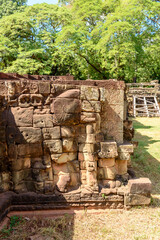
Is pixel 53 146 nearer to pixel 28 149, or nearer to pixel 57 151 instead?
pixel 57 151

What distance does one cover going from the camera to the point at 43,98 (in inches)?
168

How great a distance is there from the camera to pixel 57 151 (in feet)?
14.2

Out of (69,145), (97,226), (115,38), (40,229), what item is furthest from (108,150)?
(115,38)

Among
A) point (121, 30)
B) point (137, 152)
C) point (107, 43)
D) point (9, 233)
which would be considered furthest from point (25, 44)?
point (9, 233)

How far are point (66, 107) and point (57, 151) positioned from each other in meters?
1.04

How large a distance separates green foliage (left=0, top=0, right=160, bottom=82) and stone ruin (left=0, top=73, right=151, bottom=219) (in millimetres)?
10823

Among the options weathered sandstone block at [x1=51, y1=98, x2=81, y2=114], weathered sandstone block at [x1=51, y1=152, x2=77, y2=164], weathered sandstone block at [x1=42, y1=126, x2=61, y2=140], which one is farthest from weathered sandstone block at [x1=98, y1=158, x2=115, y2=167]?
weathered sandstone block at [x1=51, y1=98, x2=81, y2=114]

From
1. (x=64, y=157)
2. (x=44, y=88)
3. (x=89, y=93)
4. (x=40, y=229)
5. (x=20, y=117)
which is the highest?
(x=44, y=88)

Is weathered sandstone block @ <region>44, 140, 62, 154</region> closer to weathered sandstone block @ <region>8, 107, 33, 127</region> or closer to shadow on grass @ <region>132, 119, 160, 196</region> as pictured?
weathered sandstone block @ <region>8, 107, 33, 127</region>

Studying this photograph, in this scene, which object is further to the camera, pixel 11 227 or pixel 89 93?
pixel 89 93

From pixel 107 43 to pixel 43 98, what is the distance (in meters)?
12.1

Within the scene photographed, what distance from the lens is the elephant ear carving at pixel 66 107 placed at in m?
4.21

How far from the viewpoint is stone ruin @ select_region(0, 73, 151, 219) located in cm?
419

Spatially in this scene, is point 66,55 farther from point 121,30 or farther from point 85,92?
point 85,92
